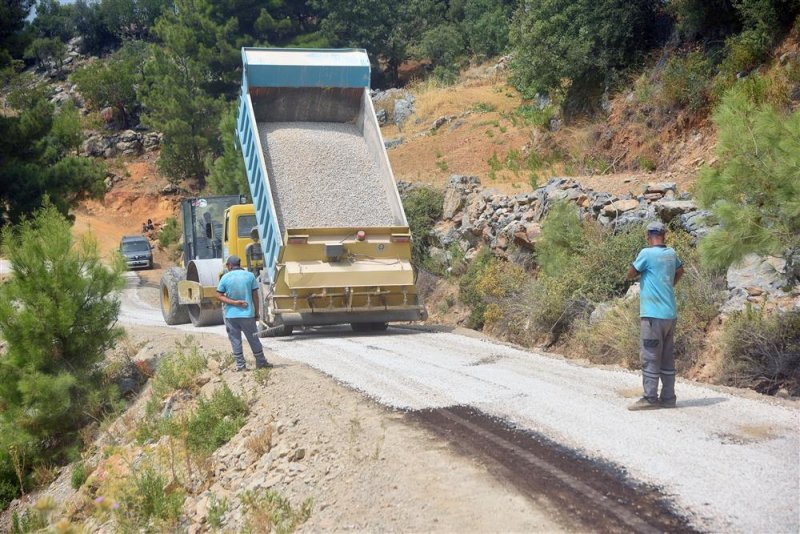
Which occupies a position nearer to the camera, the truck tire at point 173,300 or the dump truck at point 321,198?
the dump truck at point 321,198

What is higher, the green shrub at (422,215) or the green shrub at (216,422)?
the green shrub at (422,215)

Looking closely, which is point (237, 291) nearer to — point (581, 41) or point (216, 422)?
point (216, 422)

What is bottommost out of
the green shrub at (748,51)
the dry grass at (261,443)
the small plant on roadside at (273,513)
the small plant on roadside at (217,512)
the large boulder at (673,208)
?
the small plant on roadside at (217,512)

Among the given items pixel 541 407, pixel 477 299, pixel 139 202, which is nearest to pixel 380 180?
pixel 477 299

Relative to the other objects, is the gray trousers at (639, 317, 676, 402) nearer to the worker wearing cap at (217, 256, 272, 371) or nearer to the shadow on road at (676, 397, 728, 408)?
the shadow on road at (676, 397, 728, 408)

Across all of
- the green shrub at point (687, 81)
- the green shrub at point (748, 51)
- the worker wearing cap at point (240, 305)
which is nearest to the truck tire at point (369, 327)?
the worker wearing cap at point (240, 305)

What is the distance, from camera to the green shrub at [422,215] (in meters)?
18.6

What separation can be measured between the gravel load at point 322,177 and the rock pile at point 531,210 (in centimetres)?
305

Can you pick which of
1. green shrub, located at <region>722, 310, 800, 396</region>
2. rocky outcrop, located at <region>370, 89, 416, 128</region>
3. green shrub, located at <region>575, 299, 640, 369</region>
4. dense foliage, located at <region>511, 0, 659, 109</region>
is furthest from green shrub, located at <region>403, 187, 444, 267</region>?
rocky outcrop, located at <region>370, 89, 416, 128</region>

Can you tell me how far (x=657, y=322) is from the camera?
277 inches

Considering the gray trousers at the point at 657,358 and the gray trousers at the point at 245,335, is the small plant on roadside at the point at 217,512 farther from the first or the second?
the gray trousers at the point at 657,358

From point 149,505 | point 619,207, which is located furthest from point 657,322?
point 619,207

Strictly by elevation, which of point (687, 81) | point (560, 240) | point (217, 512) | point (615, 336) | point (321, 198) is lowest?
point (217, 512)

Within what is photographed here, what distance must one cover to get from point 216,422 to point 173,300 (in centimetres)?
882
